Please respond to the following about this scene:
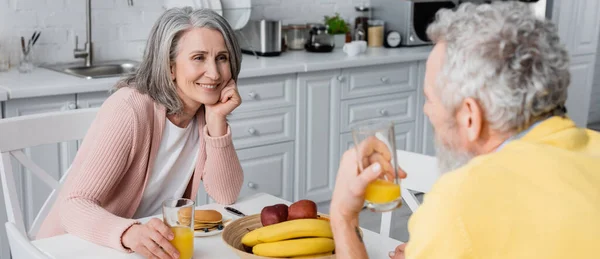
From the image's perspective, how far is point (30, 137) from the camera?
81.5 inches

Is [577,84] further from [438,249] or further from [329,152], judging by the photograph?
[438,249]

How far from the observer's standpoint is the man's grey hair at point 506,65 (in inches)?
44.6

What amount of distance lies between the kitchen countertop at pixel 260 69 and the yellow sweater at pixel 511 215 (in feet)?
7.20

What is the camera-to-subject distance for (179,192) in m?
2.12

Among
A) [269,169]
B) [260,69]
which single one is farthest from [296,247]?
[269,169]

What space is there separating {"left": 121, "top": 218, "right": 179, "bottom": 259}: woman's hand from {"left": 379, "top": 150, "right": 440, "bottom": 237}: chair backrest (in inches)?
24.9

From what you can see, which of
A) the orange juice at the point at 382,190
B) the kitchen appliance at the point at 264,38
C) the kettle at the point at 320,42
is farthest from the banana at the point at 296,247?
the kettle at the point at 320,42

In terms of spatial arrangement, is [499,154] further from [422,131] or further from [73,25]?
[422,131]

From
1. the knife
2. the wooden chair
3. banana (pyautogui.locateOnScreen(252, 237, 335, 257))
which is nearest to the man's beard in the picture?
banana (pyautogui.locateOnScreen(252, 237, 335, 257))

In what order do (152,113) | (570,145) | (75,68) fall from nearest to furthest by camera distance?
(570,145), (152,113), (75,68)

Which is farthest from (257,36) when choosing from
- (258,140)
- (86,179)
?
(86,179)

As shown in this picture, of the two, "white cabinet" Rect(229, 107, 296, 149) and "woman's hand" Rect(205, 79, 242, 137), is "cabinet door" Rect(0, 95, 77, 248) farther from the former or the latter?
"woman's hand" Rect(205, 79, 242, 137)

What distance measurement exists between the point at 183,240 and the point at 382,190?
48 centimetres

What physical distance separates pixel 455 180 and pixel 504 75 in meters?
0.18
